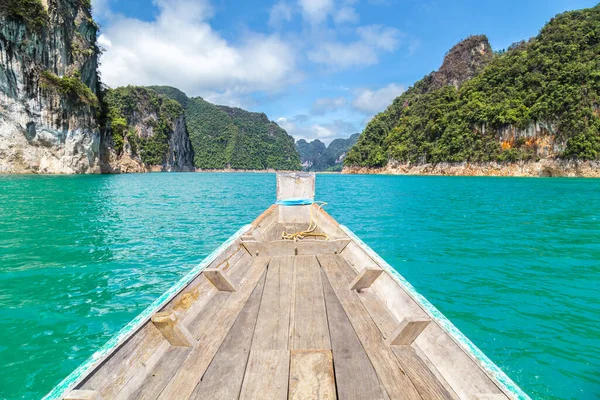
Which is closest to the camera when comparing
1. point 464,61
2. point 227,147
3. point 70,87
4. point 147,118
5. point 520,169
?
point 70,87

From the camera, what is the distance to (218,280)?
3330 mm

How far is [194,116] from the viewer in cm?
19750

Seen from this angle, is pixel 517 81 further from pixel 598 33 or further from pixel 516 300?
pixel 516 300

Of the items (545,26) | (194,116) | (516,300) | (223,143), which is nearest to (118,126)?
(516,300)

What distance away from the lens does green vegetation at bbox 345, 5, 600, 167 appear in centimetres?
5265

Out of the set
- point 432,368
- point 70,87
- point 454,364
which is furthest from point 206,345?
point 70,87

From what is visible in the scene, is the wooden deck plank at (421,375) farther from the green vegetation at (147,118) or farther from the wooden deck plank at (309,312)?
the green vegetation at (147,118)

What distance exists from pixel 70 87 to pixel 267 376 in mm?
52589

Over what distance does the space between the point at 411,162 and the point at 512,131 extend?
1083 inches

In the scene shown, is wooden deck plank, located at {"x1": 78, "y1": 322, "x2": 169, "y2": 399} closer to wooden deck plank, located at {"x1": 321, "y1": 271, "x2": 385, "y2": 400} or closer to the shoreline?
wooden deck plank, located at {"x1": 321, "y1": 271, "x2": 385, "y2": 400}

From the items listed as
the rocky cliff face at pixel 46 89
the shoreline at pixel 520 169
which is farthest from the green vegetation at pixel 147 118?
the shoreline at pixel 520 169

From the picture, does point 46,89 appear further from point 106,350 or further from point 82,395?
point 82,395

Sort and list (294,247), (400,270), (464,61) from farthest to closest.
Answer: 1. (464,61)
2. (400,270)
3. (294,247)

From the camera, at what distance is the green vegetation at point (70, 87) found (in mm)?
38500
